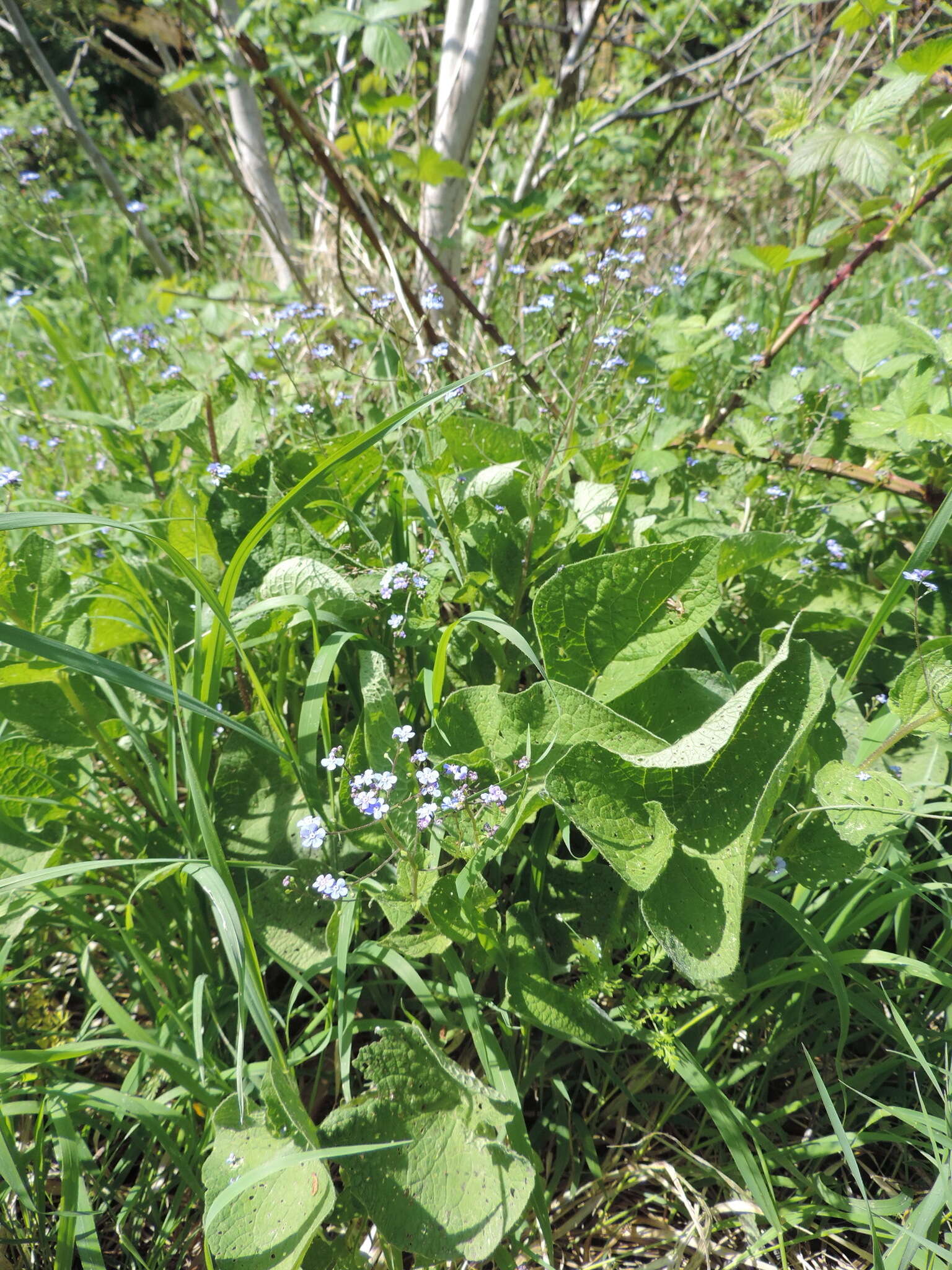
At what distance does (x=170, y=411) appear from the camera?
1.70 meters

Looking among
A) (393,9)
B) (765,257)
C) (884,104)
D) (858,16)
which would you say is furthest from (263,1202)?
(858,16)

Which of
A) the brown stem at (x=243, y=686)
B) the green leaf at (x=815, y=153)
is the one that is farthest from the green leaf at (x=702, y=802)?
the green leaf at (x=815, y=153)

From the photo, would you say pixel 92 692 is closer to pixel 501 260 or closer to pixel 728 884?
pixel 728 884

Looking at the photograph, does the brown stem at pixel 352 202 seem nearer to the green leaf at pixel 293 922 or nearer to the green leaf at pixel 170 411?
the green leaf at pixel 170 411

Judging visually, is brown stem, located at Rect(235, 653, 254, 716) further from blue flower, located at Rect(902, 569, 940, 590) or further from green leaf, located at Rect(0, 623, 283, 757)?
blue flower, located at Rect(902, 569, 940, 590)

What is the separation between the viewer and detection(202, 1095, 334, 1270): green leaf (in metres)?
0.99

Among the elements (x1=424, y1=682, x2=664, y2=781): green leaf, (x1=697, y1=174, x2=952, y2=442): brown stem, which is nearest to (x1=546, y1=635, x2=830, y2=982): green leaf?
(x1=424, y1=682, x2=664, y2=781): green leaf

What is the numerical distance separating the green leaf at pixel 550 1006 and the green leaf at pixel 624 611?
0.42 m

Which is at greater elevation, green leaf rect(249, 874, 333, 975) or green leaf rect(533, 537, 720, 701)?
green leaf rect(533, 537, 720, 701)

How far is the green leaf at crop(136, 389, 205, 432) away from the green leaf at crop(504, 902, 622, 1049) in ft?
4.02

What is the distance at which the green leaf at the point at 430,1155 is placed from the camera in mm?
1008

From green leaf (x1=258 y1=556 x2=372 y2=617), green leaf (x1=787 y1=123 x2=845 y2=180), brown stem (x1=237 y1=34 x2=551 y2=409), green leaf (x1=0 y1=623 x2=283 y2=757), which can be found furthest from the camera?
brown stem (x1=237 y1=34 x2=551 y2=409)

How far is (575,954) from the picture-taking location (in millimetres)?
1195

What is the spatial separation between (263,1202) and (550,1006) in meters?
0.44
